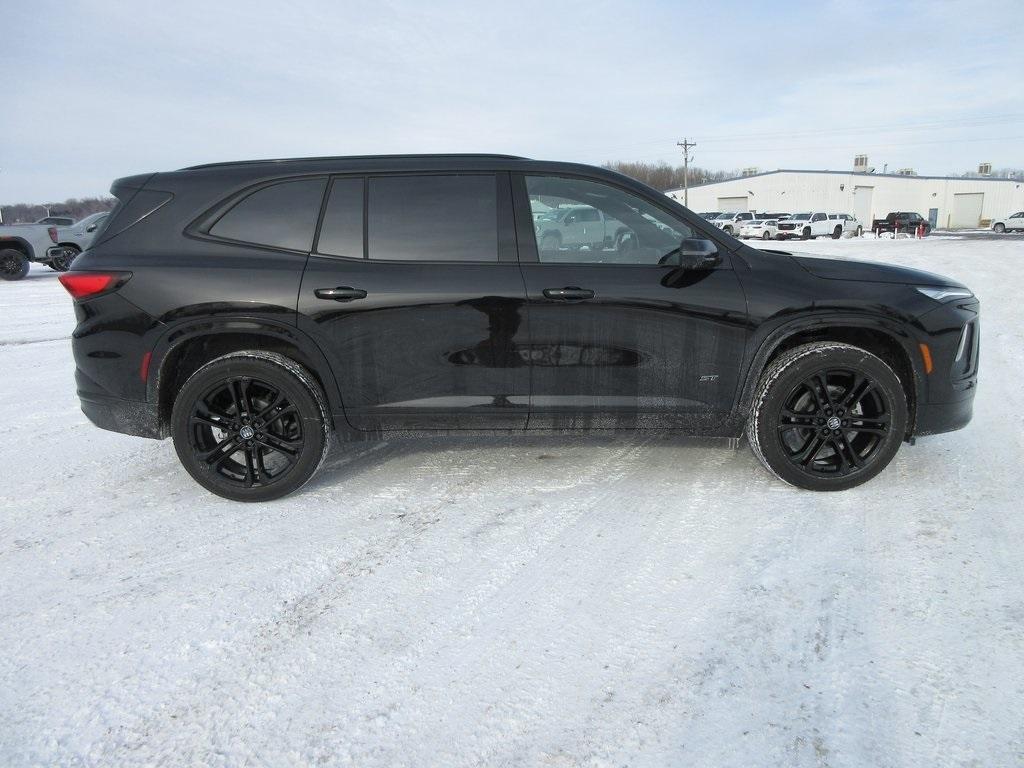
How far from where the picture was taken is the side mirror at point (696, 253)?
3.38 metres

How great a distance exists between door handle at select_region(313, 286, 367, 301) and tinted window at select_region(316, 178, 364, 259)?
20 cm

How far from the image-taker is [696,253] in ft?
11.1

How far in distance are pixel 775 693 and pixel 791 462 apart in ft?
5.64

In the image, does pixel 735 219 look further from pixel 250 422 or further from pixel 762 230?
pixel 250 422

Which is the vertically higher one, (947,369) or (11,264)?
(11,264)

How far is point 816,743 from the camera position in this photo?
1.92 meters

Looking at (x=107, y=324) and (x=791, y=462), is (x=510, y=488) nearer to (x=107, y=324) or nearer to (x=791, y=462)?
(x=791, y=462)

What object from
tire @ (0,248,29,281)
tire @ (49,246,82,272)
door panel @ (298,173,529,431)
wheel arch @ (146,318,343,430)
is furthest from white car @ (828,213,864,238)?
wheel arch @ (146,318,343,430)

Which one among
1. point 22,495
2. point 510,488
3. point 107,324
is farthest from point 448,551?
point 22,495

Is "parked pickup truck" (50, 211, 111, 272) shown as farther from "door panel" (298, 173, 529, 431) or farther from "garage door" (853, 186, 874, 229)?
"garage door" (853, 186, 874, 229)

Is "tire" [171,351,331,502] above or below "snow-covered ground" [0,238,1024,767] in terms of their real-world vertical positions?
above

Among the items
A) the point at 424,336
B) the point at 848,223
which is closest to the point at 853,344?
the point at 424,336

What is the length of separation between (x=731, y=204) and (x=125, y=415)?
247 feet

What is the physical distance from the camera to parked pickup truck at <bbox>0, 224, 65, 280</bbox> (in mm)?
16578
